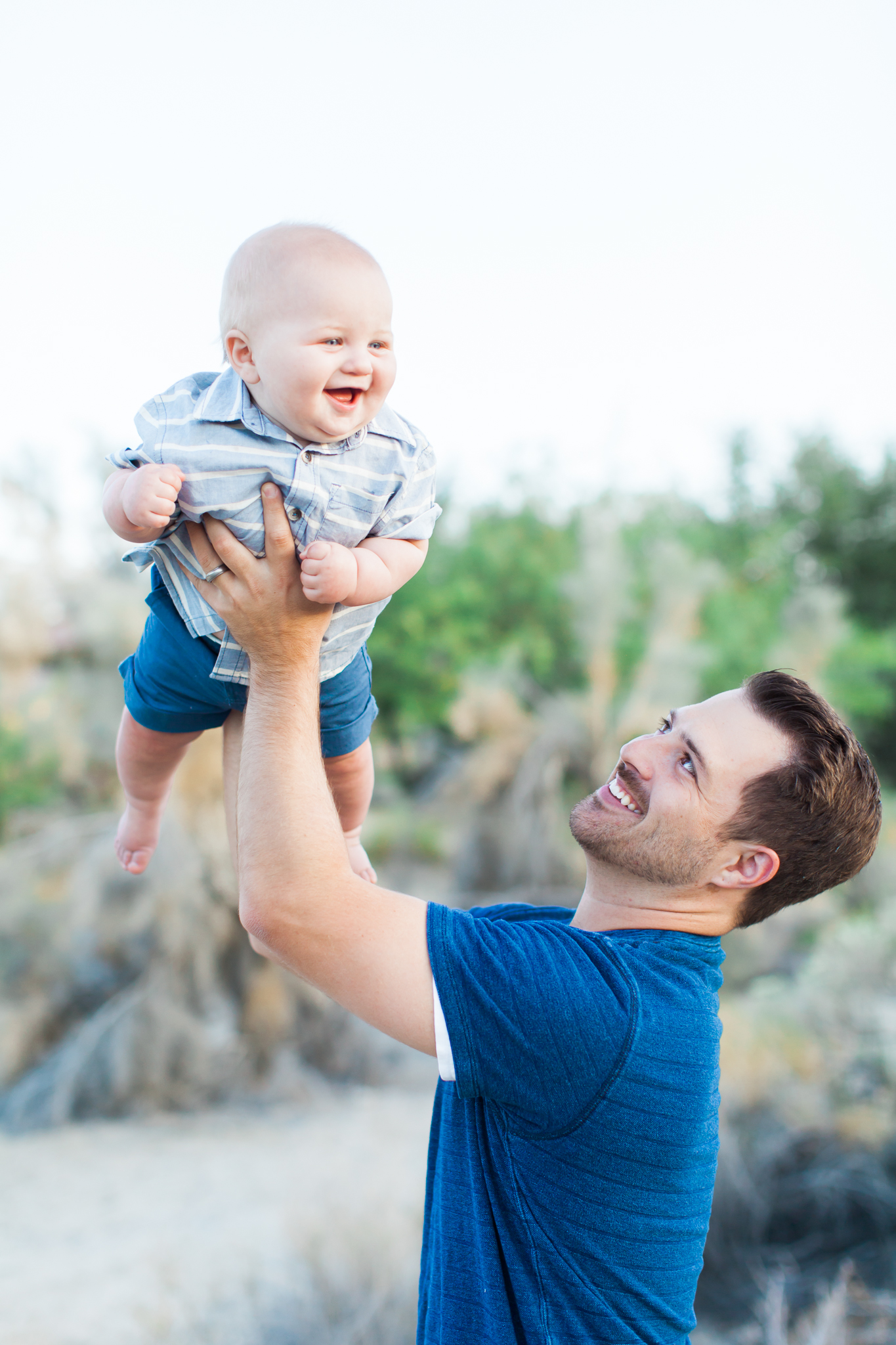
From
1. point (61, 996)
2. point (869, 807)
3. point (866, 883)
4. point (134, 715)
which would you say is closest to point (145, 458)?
point (134, 715)

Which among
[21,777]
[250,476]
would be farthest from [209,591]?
[21,777]

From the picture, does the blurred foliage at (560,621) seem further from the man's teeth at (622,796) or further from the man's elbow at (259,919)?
the man's elbow at (259,919)

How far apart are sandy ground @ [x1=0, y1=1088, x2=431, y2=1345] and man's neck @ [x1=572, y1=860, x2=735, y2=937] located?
10.4ft

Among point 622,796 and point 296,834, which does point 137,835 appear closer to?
point 296,834

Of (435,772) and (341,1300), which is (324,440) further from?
(435,772)

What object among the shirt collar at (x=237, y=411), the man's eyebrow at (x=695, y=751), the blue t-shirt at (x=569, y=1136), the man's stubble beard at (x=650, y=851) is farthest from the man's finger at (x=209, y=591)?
the man's eyebrow at (x=695, y=751)

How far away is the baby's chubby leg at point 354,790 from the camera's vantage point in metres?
1.58

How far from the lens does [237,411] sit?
3.94ft

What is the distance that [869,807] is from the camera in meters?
1.44

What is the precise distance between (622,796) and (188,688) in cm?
68

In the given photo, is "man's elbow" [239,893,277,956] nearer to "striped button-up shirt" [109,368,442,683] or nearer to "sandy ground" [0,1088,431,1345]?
"striped button-up shirt" [109,368,442,683]

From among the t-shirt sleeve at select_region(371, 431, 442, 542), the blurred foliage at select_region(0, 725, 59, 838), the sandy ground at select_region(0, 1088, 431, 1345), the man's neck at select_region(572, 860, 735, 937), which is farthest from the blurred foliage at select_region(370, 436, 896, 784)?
the t-shirt sleeve at select_region(371, 431, 442, 542)

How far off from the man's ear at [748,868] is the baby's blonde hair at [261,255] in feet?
3.21

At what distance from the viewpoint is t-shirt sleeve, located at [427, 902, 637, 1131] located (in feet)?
3.72
